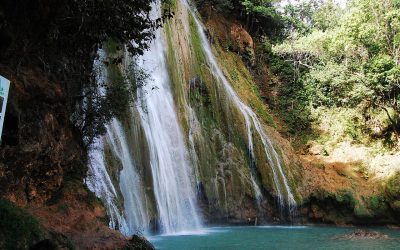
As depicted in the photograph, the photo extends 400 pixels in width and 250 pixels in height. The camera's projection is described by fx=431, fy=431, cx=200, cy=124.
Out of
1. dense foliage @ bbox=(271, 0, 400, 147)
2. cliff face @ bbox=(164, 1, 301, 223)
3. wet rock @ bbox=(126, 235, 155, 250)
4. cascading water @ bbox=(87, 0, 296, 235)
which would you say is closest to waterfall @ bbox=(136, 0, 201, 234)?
cascading water @ bbox=(87, 0, 296, 235)

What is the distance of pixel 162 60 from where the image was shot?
19375 millimetres

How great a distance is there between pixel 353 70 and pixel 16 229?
2373 centimetres

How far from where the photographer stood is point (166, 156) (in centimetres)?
1659

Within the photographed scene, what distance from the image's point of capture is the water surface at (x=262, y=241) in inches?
480

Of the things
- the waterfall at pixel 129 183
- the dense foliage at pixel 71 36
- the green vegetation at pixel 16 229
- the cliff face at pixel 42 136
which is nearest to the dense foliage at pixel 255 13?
the waterfall at pixel 129 183

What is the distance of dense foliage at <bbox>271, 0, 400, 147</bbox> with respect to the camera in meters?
23.1

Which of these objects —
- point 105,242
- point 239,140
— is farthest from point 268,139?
point 105,242

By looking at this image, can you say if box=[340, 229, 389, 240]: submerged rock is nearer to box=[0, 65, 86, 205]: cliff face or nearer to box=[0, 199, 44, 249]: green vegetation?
box=[0, 65, 86, 205]: cliff face

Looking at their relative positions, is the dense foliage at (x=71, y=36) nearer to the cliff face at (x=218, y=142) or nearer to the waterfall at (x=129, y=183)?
the waterfall at (x=129, y=183)

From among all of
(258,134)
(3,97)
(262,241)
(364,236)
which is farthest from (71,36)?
(258,134)

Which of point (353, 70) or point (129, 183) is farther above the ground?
point (353, 70)

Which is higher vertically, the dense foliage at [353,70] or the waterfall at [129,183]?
the dense foliage at [353,70]

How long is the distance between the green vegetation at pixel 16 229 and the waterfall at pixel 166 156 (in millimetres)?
9703

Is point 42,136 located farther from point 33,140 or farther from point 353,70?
point 353,70
